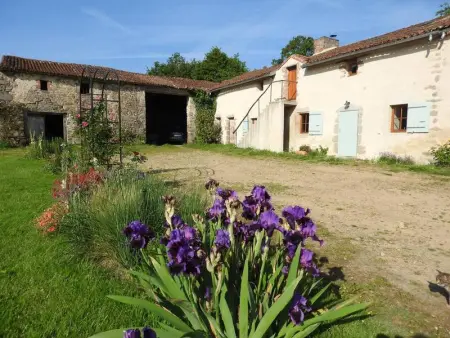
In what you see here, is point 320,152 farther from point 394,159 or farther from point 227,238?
point 227,238

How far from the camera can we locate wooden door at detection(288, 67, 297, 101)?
1611cm

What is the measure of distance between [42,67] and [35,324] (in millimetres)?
19168

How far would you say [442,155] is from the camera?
10.2 meters

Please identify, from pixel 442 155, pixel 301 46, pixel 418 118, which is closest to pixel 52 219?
pixel 442 155

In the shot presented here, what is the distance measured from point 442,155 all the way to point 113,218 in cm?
1082

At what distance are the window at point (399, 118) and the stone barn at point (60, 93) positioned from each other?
12.3m

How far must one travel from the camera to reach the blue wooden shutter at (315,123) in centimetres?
1461

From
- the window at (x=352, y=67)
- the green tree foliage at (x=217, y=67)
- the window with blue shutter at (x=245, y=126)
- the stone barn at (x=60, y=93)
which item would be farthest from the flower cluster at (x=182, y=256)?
the green tree foliage at (x=217, y=67)

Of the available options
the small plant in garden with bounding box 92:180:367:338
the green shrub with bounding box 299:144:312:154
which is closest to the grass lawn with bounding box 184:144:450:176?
the green shrub with bounding box 299:144:312:154

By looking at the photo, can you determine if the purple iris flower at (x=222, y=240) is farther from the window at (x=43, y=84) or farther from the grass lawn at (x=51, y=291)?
the window at (x=43, y=84)

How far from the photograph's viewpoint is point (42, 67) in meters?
17.7

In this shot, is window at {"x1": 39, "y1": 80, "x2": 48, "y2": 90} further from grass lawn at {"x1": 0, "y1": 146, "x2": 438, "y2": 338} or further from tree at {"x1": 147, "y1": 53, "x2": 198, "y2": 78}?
tree at {"x1": 147, "y1": 53, "x2": 198, "y2": 78}

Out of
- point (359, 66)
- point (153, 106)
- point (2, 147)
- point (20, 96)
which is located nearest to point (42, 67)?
point (20, 96)

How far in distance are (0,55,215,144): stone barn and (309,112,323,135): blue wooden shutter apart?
9.25m
